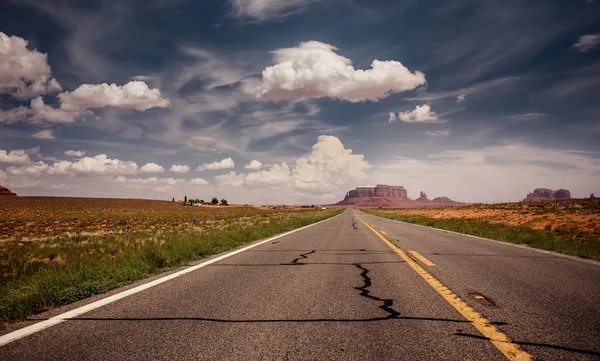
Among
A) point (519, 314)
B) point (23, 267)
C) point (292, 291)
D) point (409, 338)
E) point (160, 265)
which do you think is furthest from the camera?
point (23, 267)

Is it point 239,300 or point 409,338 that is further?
point 239,300

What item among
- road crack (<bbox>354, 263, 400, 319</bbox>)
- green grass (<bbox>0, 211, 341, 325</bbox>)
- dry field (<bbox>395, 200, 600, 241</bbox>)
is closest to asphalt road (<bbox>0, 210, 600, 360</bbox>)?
road crack (<bbox>354, 263, 400, 319</bbox>)

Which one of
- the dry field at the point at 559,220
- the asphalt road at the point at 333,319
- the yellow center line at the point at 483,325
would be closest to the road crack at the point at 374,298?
the asphalt road at the point at 333,319

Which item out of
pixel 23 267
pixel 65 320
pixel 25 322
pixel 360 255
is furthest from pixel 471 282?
pixel 23 267

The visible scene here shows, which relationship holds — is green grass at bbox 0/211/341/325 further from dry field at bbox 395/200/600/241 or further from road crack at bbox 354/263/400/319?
dry field at bbox 395/200/600/241

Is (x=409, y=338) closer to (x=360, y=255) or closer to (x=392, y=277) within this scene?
(x=392, y=277)

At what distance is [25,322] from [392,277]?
200 inches

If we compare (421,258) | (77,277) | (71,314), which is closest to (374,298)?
(71,314)

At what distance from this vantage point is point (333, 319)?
11.2ft

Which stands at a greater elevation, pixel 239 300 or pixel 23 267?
pixel 239 300

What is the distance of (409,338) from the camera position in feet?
9.46

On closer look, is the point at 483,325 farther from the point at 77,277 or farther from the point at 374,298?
the point at 77,277

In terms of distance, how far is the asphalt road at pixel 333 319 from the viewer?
262 cm

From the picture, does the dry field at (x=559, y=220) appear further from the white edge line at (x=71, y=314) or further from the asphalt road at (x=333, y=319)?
the white edge line at (x=71, y=314)
